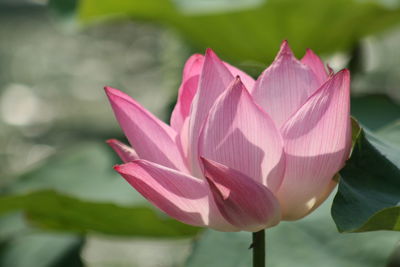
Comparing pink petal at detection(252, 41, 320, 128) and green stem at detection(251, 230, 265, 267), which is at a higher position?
pink petal at detection(252, 41, 320, 128)

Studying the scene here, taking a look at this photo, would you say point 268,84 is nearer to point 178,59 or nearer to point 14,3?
point 178,59

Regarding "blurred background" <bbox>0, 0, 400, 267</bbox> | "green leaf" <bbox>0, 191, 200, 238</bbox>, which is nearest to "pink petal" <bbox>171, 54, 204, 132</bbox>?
"blurred background" <bbox>0, 0, 400, 267</bbox>

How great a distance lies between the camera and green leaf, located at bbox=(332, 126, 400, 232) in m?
0.52

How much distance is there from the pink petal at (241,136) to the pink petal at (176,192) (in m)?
0.02

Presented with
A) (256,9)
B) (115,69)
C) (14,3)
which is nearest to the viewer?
(256,9)

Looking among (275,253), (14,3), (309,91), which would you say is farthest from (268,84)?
(14,3)

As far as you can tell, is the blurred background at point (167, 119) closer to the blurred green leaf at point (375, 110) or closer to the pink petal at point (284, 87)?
the blurred green leaf at point (375, 110)

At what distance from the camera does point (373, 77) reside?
5.76 ft

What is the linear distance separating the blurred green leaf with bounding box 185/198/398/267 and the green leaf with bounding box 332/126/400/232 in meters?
0.17

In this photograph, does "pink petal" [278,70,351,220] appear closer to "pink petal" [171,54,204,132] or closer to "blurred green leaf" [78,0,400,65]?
"pink petal" [171,54,204,132]

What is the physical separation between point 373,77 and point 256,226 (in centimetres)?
131

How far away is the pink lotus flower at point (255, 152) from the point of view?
496mm

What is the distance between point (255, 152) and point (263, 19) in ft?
2.52

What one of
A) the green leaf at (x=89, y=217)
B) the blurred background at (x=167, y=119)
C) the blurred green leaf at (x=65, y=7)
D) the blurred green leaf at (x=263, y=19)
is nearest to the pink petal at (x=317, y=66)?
the blurred background at (x=167, y=119)
